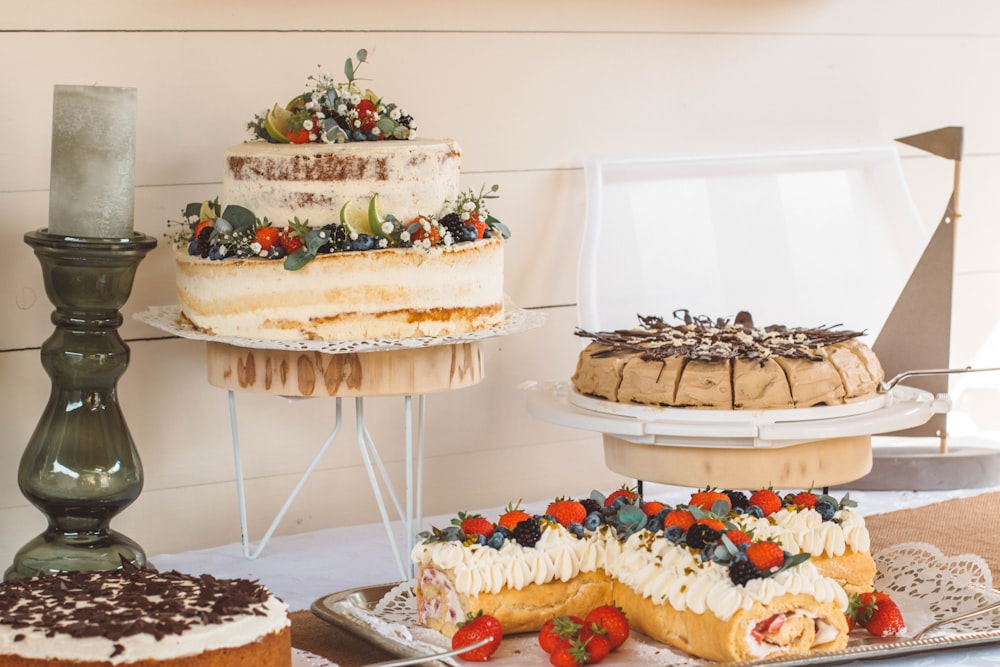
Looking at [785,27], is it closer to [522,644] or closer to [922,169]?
[922,169]

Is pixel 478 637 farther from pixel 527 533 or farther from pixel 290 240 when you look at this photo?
pixel 290 240

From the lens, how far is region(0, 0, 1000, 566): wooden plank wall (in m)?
2.07

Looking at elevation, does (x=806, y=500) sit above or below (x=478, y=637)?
above

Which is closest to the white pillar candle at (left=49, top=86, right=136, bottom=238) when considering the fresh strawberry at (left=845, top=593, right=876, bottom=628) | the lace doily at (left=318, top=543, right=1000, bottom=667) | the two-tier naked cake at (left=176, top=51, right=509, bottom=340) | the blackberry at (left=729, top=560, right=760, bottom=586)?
the two-tier naked cake at (left=176, top=51, right=509, bottom=340)

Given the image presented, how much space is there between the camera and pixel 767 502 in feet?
5.37

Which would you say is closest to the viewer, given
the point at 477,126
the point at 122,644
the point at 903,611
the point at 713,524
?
the point at 122,644

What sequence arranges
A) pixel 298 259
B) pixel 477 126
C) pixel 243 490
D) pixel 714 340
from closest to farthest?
pixel 298 259 → pixel 714 340 → pixel 243 490 → pixel 477 126

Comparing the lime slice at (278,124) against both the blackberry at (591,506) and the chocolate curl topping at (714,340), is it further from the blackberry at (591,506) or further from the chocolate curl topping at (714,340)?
the blackberry at (591,506)

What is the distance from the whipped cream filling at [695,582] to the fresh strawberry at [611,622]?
0.05 metres

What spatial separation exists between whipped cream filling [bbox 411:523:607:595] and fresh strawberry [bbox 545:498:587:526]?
2cm

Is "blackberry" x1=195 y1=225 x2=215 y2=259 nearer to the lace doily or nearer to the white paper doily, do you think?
the white paper doily

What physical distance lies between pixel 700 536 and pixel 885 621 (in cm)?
24

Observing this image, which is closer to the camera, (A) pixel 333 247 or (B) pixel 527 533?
(B) pixel 527 533

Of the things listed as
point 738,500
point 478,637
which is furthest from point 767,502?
point 478,637
